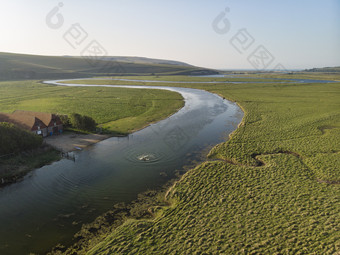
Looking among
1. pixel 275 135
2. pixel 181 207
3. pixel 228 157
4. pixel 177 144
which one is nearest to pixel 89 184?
pixel 181 207

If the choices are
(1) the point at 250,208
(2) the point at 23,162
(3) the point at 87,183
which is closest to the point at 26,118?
(2) the point at 23,162

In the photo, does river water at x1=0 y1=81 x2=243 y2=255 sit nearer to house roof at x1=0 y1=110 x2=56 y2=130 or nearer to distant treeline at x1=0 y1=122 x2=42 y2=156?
distant treeline at x1=0 y1=122 x2=42 y2=156

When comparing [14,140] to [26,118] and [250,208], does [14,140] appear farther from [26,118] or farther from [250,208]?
[250,208]

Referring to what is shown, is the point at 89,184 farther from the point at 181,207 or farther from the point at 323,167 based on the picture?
the point at 323,167

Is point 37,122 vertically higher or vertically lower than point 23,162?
higher

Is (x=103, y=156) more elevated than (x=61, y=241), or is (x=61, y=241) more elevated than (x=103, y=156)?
(x=103, y=156)

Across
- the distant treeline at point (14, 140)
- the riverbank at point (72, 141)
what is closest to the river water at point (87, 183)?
the riverbank at point (72, 141)

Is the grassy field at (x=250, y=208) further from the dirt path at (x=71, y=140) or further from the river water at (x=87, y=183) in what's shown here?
the dirt path at (x=71, y=140)
